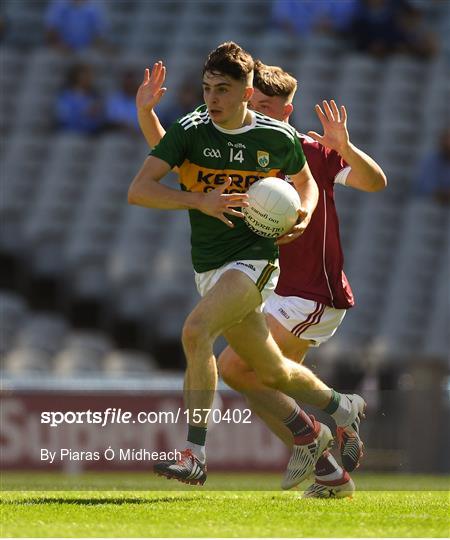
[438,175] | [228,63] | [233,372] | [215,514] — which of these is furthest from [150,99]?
[438,175]

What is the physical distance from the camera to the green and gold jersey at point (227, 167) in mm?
7844

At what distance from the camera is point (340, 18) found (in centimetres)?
1916

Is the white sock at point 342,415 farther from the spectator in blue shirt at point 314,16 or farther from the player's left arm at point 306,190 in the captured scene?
the spectator in blue shirt at point 314,16

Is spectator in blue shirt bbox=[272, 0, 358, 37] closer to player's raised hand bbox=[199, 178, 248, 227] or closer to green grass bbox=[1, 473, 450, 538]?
green grass bbox=[1, 473, 450, 538]

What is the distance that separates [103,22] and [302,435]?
42.7 ft

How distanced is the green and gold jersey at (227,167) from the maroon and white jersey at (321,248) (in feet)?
2.36

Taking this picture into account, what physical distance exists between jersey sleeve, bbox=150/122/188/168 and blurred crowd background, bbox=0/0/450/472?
782 centimetres

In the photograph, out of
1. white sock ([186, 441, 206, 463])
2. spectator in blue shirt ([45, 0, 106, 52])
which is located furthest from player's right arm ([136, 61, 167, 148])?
spectator in blue shirt ([45, 0, 106, 52])

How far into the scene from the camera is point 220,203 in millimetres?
7543

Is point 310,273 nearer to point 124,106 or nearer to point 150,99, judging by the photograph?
point 150,99

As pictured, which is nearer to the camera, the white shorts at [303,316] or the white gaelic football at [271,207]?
the white gaelic football at [271,207]

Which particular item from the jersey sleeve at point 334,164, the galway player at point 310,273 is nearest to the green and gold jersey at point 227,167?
the galway player at point 310,273

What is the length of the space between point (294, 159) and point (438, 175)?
30.5 feet

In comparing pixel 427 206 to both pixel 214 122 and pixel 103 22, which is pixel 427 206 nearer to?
pixel 103 22
